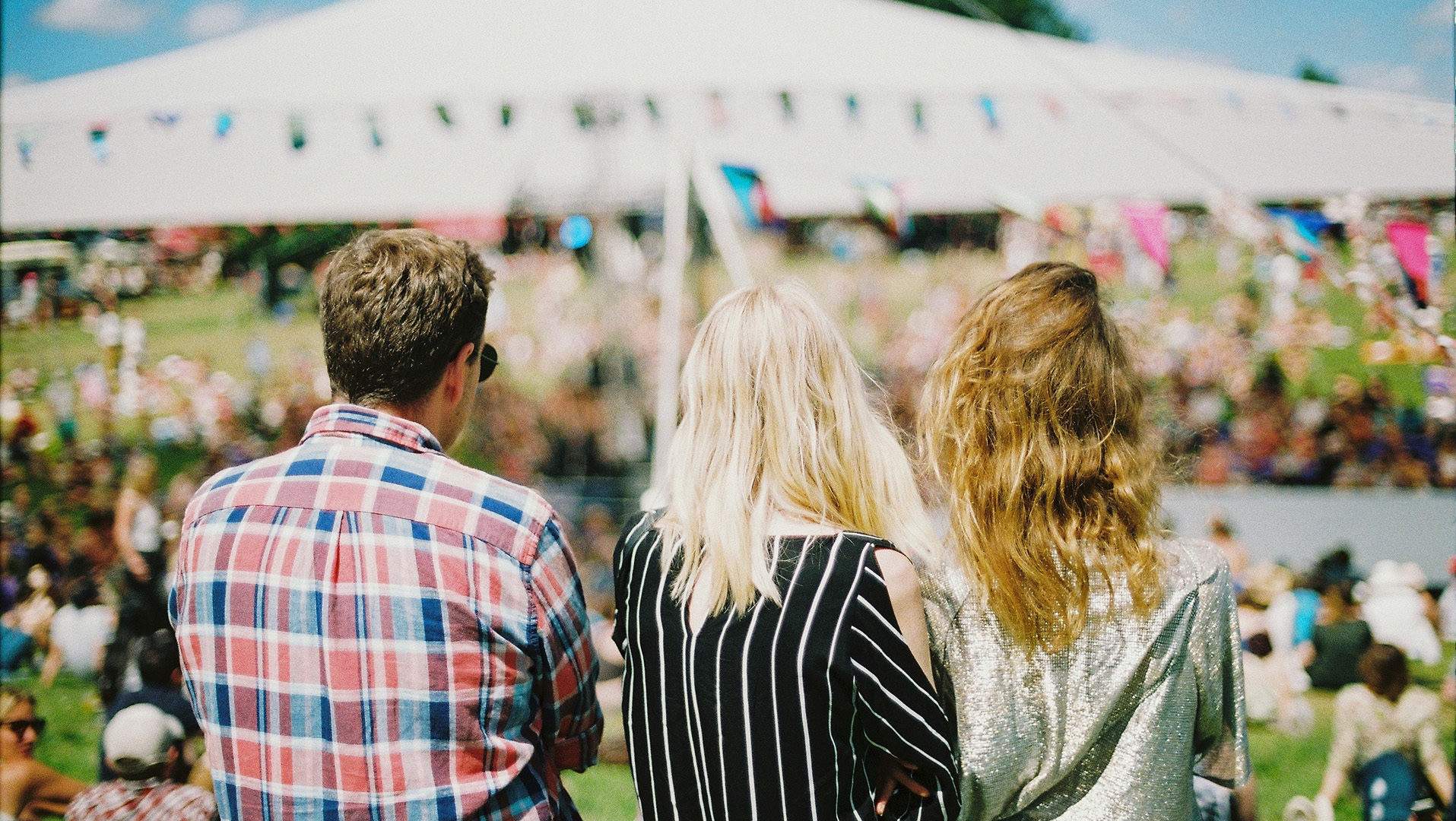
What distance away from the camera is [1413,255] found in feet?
11.1

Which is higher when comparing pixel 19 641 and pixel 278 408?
pixel 278 408

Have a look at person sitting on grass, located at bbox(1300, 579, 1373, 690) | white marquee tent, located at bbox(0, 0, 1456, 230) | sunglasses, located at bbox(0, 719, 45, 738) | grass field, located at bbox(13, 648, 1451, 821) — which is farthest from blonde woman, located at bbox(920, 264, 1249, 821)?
person sitting on grass, located at bbox(1300, 579, 1373, 690)

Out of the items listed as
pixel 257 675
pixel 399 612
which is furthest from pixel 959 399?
pixel 257 675

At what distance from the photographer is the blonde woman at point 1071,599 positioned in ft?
4.42

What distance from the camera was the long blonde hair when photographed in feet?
4.44

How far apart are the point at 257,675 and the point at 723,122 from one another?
4.66 meters

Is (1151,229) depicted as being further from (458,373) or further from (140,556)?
(140,556)

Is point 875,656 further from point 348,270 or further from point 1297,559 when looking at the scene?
point 1297,559

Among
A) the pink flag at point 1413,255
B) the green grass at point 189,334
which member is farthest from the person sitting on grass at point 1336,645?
the green grass at point 189,334

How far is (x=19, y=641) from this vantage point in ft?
16.7

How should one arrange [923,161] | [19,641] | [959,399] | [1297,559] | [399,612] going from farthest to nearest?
1. [1297,559]
2. [923,161]
3. [19,641]
4. [959,399]
5. [399,612]

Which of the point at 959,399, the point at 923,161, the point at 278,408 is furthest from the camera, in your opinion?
the point at 278,408

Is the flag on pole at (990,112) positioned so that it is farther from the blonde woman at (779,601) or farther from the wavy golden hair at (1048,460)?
the blonde woman at (779,601)

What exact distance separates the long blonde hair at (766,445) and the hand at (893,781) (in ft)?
1.06
